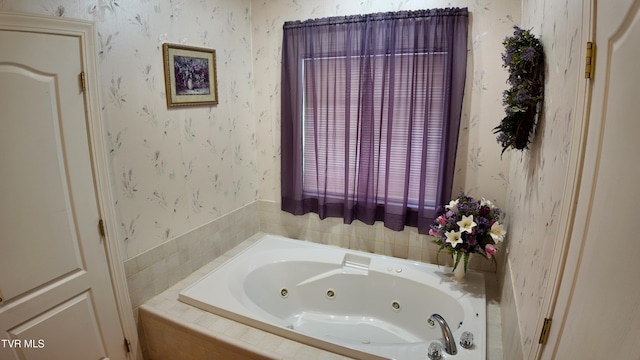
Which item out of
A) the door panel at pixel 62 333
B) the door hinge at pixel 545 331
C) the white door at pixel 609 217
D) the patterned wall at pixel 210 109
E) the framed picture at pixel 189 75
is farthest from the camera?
the framed picture at pixel 189 75

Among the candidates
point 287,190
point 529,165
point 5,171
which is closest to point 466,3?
point 529,165

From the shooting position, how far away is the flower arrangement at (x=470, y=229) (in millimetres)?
1926

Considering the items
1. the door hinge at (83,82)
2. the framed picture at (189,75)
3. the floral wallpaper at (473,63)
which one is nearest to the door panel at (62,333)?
the door hinge at (83,82)

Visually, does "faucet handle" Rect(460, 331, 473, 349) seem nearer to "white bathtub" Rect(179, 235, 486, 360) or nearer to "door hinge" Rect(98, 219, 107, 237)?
"white bathtub" Rect(179, 235, 486, 360)

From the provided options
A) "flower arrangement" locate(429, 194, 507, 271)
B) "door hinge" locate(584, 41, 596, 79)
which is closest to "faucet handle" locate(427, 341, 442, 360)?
"flower arrangement" locate(429, 194, 507, 271)

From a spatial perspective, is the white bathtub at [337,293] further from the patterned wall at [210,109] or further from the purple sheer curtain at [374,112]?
the patterned wall at [210,109]

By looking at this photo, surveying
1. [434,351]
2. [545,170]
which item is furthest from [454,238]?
[545,170]

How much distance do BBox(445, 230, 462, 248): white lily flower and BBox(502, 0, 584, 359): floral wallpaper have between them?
350 millimetres

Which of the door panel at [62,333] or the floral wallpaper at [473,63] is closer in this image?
the door panel at [62,333]

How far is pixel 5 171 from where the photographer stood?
4.40 ft

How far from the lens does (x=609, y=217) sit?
671 mm

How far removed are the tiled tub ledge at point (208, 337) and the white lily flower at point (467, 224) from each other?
0.50m

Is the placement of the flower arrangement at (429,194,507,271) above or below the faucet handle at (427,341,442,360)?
above

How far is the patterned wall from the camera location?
5.76ft
